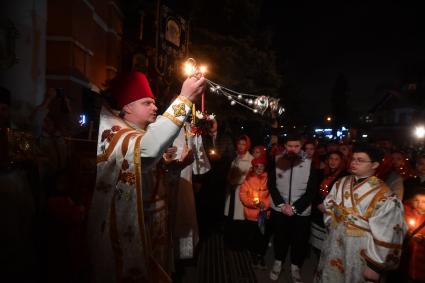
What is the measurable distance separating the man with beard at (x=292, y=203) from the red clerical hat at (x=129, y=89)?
12.0ft

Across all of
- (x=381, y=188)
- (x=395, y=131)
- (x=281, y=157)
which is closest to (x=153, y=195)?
(x=381, y=188)

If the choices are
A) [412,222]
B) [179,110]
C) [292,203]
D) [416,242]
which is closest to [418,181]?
[412,222]

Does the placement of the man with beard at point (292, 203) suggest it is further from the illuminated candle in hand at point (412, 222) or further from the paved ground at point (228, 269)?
the illuminated candle in hand at point (412, 222)

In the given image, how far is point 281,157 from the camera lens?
571 centimetres

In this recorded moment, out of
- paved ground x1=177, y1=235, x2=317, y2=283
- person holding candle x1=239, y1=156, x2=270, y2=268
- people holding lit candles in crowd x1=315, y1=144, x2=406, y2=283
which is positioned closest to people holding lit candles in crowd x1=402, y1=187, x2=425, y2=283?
people holding lit candles in crowd x1=315, y1=144, x2=406, y2=283

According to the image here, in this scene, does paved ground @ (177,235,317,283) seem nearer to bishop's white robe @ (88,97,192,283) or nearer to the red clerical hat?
bishop's white robe @ (88,97,192,283)

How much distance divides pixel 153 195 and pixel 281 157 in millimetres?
3457

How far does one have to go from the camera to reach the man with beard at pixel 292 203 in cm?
516

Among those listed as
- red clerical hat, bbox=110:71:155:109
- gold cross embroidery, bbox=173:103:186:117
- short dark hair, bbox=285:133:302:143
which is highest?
red clerical hat, bbox=110:71:155:109

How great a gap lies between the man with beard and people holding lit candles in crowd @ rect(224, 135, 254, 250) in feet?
2.95

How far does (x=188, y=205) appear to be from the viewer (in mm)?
4340

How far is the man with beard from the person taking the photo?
16.9 ft

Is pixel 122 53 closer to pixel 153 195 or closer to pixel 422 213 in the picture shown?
pixel 153 195

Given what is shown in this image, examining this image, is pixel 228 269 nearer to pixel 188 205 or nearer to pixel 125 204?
pixel 188 205
